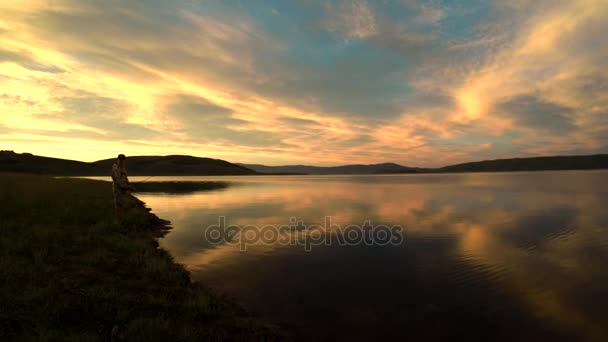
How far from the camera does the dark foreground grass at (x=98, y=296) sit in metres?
5.95

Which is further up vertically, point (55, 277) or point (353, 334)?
point (55, 277)

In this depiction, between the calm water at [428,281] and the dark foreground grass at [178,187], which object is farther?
the dark foreground grass at [178,187]

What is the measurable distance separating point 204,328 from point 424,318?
563cm

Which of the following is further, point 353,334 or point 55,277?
point 55,277

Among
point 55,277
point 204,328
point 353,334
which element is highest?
point 55,277

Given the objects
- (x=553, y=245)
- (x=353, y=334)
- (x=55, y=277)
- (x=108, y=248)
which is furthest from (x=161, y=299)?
(x=553, y=245)

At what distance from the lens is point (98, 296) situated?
7305mm

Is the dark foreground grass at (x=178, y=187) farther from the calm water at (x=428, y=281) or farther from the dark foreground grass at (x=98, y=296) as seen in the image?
the dark foreground grass at (x=98, y=296)

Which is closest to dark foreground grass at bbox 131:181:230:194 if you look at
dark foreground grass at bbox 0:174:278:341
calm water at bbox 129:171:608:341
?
calm water at bbox 129:171:608:341

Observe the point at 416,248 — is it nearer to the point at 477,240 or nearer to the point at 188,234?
the point at 477,240

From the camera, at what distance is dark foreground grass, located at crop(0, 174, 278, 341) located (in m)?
5.95

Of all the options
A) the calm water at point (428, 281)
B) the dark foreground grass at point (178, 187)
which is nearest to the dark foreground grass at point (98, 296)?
the calm water at point (428, 281)

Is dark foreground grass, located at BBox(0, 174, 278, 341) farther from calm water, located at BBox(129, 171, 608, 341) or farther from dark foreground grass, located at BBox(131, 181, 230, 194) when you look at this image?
dark foreground grass, located at BBox(131, 181, 230, 194)

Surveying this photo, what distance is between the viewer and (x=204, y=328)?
663cm
